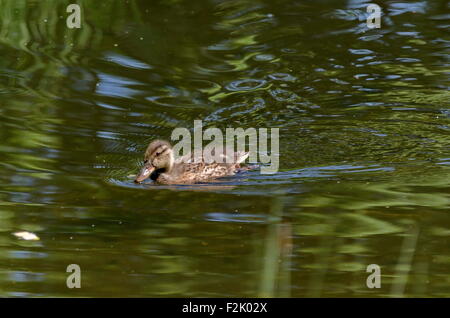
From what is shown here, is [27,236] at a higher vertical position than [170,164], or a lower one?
lower

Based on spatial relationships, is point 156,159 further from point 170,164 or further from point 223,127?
point 223,127

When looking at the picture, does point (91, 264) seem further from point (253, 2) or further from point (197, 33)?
point (253, 2)

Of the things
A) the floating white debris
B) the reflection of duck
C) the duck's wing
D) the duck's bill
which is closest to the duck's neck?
the reflection of duck

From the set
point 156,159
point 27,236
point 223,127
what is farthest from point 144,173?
point 27,236

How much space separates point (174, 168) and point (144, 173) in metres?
0.40

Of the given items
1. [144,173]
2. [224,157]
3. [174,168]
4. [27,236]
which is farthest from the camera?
[224,157]

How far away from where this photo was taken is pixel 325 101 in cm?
909

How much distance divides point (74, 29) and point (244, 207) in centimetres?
502

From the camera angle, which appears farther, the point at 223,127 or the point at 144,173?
the point at 223,127

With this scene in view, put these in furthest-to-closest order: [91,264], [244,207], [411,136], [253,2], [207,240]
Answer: [253,2]
[411,136]
[244,207]
[207,240]
[91,264]

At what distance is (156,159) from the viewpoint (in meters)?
7.65

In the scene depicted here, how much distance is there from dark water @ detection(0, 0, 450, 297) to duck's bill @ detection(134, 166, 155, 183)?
0.59 feet

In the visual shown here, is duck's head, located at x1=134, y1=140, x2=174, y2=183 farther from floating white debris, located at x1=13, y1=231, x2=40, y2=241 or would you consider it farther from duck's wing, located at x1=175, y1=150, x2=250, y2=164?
floating white debris, located at x1=13, y1=231, x2=40, y2=241
